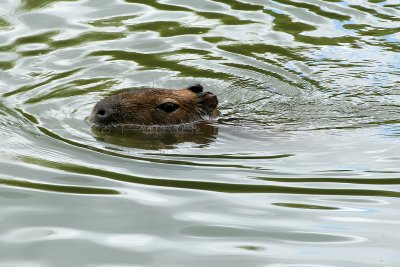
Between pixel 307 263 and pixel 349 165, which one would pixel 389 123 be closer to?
pixel 349 165

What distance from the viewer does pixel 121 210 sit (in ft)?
21.2

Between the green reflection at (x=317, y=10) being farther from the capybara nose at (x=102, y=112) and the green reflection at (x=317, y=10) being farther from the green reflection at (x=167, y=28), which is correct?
the capybara nose at (x=102, y=112)

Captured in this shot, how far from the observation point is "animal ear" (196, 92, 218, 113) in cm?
1018

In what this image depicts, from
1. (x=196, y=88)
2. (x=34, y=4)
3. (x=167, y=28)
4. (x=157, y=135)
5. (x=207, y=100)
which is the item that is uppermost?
(x=34, y=4)

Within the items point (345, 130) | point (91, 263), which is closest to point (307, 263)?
point (91, 263)

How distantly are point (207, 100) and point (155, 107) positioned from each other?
2.13 ft

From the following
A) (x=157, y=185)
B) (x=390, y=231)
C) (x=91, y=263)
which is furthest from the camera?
(x=157, y=185)

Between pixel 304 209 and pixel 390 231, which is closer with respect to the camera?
pixel 390 231

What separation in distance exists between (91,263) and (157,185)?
1710 millimetres

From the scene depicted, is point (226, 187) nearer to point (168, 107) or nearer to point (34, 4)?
point (168, 107)

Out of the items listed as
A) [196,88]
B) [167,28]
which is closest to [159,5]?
[167,28]

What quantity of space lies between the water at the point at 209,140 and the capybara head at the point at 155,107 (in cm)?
26

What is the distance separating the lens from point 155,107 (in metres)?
9.99

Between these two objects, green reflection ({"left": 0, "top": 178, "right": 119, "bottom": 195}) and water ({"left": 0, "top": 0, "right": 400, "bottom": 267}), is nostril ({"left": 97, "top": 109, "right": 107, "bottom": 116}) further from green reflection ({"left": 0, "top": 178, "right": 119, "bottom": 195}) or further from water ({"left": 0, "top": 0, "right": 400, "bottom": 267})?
green reflection ({"left": 0, "top": 178, "right": 119, "bottom": 195})
